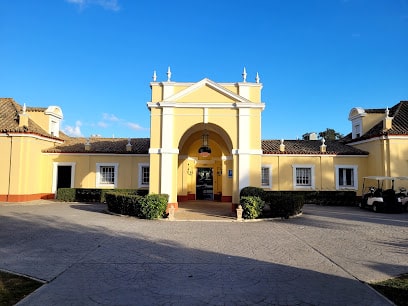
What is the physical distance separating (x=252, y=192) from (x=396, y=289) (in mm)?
9486

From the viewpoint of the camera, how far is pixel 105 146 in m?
24.2

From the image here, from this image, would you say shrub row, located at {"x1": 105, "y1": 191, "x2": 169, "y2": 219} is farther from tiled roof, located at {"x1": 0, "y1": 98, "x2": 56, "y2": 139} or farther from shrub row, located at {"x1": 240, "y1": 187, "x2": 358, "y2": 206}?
shrub row, located at {"x1": 240, "y1": 187, "x2": 358, "y2": 206}

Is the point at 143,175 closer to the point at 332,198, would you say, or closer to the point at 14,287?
the point at 332,198

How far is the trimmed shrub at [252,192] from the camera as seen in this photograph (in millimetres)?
14445

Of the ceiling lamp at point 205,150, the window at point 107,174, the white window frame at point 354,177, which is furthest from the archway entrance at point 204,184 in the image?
the white window frame at point 354,177

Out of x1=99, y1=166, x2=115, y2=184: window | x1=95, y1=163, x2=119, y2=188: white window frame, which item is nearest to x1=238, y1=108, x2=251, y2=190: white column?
x1=95, y1=163, x2=119, y2=188: white window frame

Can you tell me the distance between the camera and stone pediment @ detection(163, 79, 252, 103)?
1612cm

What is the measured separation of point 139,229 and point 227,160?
10.2m

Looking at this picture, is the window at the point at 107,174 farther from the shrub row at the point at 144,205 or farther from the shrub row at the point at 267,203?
the shrub row at the point at 267,203

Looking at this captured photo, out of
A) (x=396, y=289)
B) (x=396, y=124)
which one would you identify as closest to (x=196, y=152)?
(x=396, y=124)

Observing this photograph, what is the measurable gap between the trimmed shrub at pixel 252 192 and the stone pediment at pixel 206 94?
444cm

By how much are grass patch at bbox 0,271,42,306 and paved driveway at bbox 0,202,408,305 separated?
200 millimetres

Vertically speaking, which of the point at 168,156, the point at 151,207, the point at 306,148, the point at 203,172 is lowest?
the point at 151,207

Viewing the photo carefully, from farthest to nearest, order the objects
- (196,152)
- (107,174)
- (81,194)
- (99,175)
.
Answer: (196,152) < (107,174) < (99,175) < (81,194)
